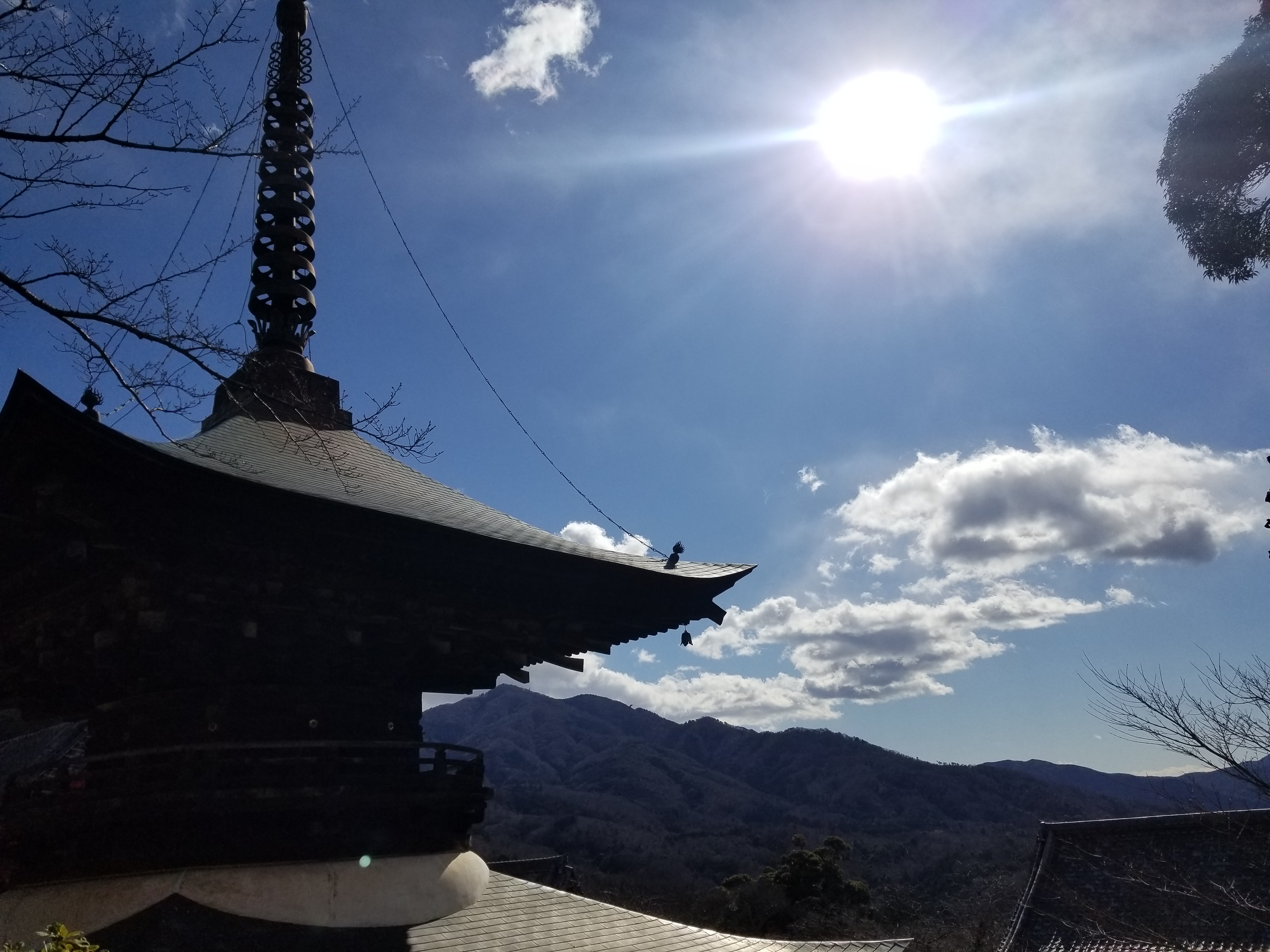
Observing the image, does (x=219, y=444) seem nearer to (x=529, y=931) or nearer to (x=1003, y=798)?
(x=529, y=931)

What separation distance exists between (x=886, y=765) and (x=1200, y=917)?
95215 millimetres

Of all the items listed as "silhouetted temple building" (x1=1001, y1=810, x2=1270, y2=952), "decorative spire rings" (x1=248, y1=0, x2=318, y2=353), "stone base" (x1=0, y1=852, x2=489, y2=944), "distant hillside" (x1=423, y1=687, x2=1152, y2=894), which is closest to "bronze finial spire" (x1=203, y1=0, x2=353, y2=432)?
"decorative spire rings" (x1=248, y1=0, x2=318, y2=353)

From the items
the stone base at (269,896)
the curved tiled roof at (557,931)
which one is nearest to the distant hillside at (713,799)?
the curved tiled roof at (557,931)

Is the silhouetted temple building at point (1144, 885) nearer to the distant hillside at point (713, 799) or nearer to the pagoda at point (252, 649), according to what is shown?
the pagoda at point (252, 649)

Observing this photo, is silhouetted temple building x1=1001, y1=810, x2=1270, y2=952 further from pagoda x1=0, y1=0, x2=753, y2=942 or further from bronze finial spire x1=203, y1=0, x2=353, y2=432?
bronze finial spire x1=203, y1=0, x2=353, y2=432

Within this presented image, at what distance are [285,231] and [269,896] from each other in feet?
24.6

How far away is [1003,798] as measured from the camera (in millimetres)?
104312

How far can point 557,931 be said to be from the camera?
7.72 meters

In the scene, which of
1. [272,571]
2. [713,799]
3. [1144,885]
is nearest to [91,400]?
[272,571]

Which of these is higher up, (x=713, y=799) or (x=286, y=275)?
(x=286, y=275)

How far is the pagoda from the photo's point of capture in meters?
6.04

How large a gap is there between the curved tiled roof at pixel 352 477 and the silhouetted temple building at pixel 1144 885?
13.5 m

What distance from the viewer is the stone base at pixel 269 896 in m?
5.86

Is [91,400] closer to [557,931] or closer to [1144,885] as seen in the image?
[557,931]
